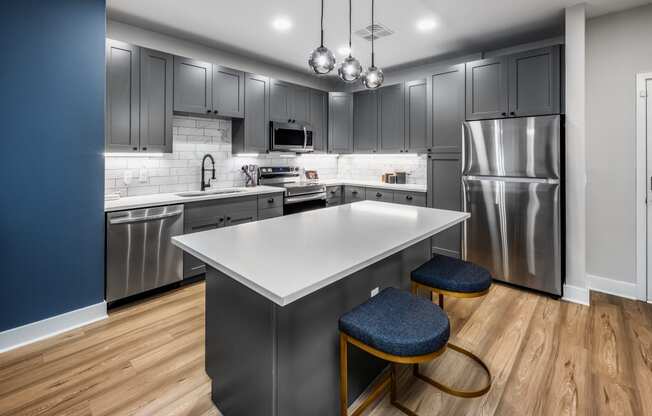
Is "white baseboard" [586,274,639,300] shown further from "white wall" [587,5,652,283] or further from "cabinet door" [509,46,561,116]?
"cabinet door" [509,46,561,116]

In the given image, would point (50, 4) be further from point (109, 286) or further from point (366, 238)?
point (366, 238)

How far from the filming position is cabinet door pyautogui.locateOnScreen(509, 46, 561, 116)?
3223mm

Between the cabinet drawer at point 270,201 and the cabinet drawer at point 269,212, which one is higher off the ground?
the cabinet drawer at point 270,201

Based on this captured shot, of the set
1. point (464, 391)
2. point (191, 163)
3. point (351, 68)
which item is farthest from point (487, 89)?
point (191, 163)

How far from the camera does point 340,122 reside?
5.37 m

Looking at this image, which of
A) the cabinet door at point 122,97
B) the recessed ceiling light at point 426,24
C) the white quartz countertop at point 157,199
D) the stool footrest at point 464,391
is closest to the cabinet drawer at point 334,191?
the white quartz countertop at point 157,199

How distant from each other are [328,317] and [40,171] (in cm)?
240

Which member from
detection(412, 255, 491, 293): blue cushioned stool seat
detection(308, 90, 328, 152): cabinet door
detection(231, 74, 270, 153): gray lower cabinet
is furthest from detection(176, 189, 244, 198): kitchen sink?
detection(412, 255, 491, 293): blue cushioned stool seat

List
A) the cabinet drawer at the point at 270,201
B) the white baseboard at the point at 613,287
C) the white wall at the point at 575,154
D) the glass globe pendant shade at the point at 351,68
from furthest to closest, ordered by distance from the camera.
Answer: the cabinet drawer at the point at 270,201 < the white baseboard at the point at 613,287 < the white wall at the point at 575,154 < the glass globe pendant shade at the point at 351,68

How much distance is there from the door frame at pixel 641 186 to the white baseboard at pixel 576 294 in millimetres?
594

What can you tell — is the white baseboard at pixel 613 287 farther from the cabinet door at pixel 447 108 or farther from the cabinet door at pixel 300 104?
the cabinet door at pixel 300 104

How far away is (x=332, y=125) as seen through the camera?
5.37 m

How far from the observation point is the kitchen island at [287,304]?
1.28 metres

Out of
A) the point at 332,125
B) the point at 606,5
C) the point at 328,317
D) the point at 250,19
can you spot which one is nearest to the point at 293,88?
the point at 332,125
